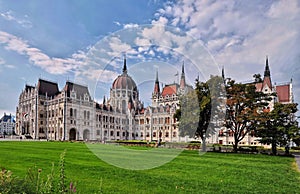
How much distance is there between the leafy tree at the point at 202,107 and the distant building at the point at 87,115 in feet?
148

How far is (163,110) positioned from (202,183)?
3303 inches

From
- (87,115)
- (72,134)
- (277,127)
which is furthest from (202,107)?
(72,134)

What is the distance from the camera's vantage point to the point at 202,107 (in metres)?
27.9

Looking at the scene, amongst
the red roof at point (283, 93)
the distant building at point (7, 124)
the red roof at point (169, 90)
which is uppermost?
the red roof at point (169, 90)

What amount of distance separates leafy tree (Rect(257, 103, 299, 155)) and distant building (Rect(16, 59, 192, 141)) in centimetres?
4704

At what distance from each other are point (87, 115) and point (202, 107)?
6439cm

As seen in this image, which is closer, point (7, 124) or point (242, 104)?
point (242, 104)

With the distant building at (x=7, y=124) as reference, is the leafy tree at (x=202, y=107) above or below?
above

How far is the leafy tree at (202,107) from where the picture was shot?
28.6m

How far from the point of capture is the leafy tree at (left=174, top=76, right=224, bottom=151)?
94.0 ft

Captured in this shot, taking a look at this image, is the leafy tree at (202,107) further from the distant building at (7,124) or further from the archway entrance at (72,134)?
the distant building at (7,124)

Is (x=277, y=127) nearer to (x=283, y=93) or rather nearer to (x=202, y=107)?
(x=202, y=107)

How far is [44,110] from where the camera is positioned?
9012cm

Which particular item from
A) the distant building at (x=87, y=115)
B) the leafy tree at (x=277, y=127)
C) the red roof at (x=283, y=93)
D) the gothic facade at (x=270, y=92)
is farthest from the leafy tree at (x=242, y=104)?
the red roof at (x=283, y=93)
